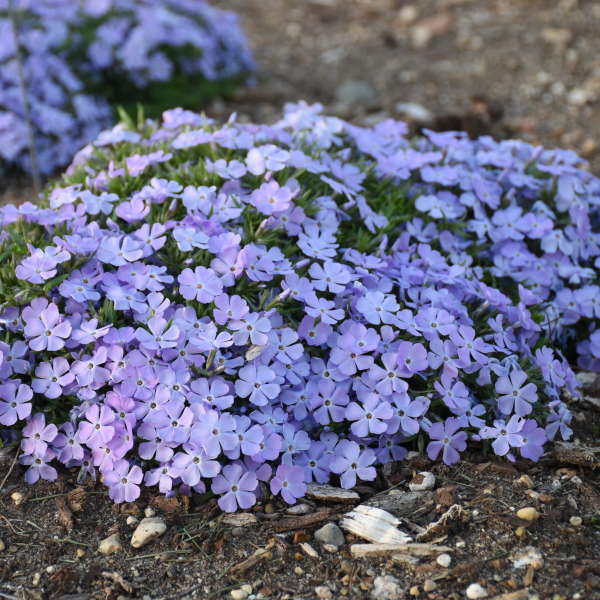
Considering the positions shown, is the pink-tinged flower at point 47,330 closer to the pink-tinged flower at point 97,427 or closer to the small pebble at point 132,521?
the pink-tinged flower at point 97,427

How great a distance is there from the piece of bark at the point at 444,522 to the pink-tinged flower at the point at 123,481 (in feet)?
2.63

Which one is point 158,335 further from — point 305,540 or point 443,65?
point 443,65

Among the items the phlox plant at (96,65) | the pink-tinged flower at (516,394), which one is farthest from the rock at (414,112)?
the pink-tinged flower at (516,394)

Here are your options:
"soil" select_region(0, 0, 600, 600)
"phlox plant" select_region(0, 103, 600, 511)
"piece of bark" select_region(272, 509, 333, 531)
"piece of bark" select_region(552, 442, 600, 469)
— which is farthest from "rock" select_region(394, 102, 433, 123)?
"piece of bark" select_region(272, 509, 333, 531)

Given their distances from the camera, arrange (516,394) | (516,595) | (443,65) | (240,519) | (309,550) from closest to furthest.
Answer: (516,595) → (309,550) → (240,519) → (516,394) → (443,65)

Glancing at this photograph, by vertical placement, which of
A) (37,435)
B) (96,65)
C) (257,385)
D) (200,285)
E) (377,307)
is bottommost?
(37,435)

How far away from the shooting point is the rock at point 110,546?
2.33 m

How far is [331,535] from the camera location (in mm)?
2336

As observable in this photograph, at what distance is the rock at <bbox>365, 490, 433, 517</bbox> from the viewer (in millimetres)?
2404

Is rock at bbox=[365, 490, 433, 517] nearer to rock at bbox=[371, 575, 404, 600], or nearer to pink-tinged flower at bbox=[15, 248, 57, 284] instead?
rock at bbox=[371, 575, 404, 600]

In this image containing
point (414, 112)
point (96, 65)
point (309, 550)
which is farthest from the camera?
point (414, 112)

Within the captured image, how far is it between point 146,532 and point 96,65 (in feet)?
11.9

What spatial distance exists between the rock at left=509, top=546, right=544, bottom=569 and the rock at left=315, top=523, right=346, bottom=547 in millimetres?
455

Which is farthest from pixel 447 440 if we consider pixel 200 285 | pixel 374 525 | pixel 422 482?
pixel 200 285
